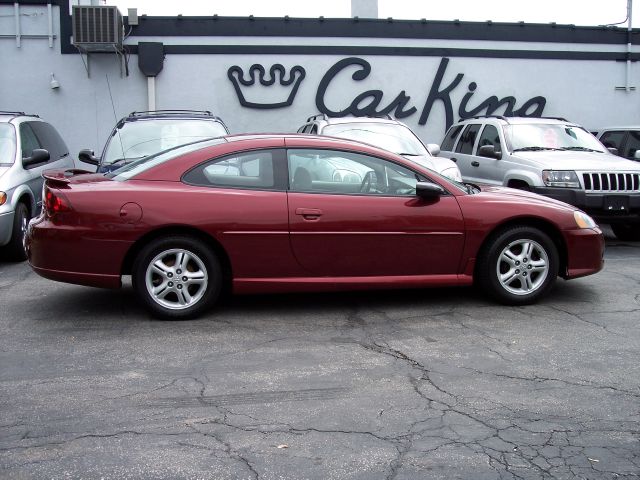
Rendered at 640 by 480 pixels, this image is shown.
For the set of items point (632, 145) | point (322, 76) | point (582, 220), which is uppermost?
point (322, 76)

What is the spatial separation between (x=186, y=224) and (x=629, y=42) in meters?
14.6

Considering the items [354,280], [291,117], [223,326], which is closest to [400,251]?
[354,280]

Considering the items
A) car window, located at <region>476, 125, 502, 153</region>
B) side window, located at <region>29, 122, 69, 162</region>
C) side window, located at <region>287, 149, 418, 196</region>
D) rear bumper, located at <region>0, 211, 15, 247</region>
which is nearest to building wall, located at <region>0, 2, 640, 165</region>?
side window, located at <region>29, 122, 69, 162</region>

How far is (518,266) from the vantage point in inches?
273

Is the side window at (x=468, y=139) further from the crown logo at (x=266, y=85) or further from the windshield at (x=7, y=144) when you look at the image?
the windshield at (x=7, y=144)

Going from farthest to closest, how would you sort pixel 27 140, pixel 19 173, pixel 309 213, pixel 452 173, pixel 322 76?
pixel 322 76 → pixel 452 173 → pixel 27 140 → pixel 19 173 → pixel 309 213

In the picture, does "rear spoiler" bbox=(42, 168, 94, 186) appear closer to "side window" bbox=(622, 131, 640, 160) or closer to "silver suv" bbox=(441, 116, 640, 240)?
"silver suv" bbox=(441, 116, 640, 240)

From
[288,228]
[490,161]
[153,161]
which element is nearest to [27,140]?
[153,161]

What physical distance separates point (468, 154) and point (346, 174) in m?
6.17

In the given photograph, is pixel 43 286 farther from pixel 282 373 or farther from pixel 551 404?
pixel 551 404

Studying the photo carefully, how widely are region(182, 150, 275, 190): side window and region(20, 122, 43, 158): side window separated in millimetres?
4204

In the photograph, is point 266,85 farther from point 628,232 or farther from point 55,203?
point 55,203

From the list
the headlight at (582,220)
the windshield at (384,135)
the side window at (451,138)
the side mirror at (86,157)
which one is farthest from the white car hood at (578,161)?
the side mirror at (86,157)

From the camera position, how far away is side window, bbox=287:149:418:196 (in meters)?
6.68
